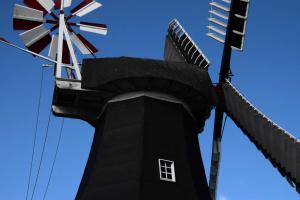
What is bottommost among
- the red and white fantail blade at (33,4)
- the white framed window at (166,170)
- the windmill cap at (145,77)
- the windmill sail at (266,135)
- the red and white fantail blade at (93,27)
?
the white framed window at (166,170)

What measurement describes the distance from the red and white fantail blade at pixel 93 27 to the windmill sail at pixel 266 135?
18.8 feet

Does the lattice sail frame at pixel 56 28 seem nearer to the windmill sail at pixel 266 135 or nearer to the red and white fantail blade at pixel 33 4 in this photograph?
the red and white fantail blade at pixel 33 4

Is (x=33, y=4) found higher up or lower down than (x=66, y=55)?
higher up

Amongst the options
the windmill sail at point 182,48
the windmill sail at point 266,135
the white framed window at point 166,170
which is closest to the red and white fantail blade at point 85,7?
the windmill sail at point 182,48

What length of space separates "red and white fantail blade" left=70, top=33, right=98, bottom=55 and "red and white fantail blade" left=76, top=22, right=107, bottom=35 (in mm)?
413

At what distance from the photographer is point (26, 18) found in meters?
23.4

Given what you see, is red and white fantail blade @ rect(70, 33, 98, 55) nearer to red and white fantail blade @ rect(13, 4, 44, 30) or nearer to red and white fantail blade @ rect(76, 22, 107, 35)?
red and white fantail blade @ rect(76, 22, 107, 35)

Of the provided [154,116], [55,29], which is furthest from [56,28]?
[154,116]

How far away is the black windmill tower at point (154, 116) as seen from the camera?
17.6m

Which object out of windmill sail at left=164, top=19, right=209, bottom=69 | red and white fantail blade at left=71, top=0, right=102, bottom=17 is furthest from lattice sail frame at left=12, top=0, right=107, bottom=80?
windmill sail at left=164, top=19, right=209, bottom=69

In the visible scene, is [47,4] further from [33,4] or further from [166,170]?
[166,170]

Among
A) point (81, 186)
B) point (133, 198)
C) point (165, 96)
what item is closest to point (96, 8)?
point (165, 96)

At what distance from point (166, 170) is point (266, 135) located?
3322 millimetres

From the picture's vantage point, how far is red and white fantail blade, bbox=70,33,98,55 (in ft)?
80.1
